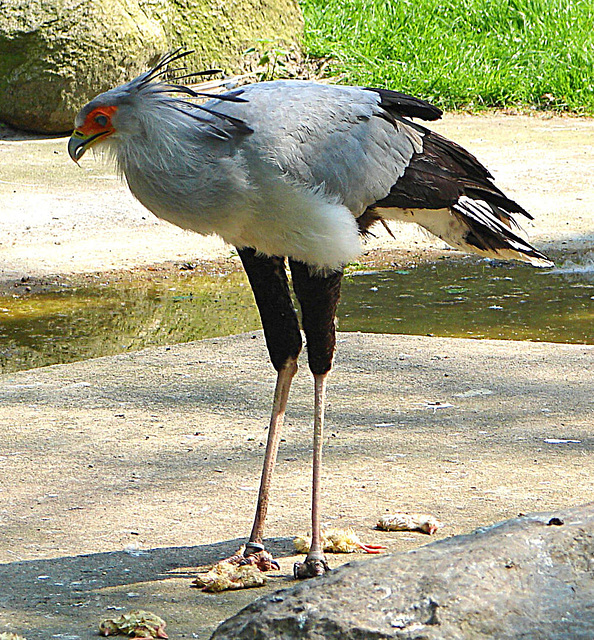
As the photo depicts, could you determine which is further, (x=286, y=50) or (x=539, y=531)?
(x=286, y=50)

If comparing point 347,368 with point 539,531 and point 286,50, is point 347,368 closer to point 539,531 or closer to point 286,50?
point 539,531

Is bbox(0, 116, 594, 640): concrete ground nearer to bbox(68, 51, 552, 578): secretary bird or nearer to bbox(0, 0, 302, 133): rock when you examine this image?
bbox(68, 51, 552, 578): secretary bird

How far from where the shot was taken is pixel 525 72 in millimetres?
13383

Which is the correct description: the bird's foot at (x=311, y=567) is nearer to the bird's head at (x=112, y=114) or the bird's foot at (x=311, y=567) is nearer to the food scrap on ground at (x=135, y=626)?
the food scrap on ground at (x=135, y=626)

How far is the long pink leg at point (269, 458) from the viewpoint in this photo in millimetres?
3471

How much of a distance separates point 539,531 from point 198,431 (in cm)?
250

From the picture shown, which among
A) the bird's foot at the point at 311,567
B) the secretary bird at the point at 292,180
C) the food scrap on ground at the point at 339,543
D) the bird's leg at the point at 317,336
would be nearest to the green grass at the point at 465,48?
the secretary bird at the point at 292,180

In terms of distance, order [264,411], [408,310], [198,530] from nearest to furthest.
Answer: [198,530] → [264,411] → [408,310]

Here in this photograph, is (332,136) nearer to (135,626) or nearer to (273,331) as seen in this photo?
(273,331)

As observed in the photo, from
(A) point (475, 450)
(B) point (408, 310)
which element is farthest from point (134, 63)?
(A) point (475, 450)

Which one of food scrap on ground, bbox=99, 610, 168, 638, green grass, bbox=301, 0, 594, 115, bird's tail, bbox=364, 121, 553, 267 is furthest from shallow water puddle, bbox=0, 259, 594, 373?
green grass, bbox=301, 0, 594, 115

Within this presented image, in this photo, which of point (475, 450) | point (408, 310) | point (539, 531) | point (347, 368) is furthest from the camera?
point (408, 310)

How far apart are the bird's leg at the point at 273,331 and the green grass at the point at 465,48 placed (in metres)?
9.63

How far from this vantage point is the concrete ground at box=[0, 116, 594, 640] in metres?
3.35
